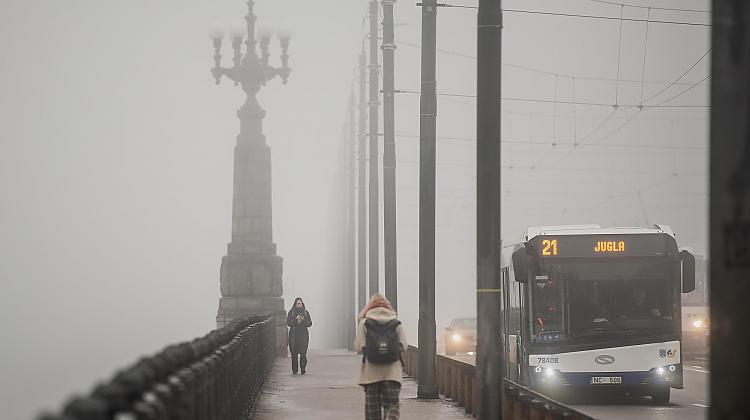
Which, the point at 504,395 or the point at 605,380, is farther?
the point at 605,380

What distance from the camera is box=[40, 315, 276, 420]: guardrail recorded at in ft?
22.2

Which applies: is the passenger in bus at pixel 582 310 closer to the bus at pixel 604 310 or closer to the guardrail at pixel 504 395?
the bus at pixel 604 310

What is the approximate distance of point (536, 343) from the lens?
84.9 ft

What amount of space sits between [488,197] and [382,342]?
2.06m

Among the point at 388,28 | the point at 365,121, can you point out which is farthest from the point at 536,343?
the point at 365,121

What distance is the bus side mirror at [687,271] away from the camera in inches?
963

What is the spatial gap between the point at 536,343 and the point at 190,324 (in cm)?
14997

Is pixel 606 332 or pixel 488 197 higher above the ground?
pixel 488 197

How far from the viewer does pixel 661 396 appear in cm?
A: 2602

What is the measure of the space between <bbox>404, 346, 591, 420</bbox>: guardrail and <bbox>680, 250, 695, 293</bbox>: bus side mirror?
354 cm

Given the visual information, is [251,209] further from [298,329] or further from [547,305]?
[547,305]

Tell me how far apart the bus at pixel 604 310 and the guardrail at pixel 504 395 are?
53.1 inches

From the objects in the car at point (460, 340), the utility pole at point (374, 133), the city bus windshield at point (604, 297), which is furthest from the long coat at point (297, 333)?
the car at point (460, 340)

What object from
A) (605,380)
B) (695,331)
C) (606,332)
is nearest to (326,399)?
(605,380)
